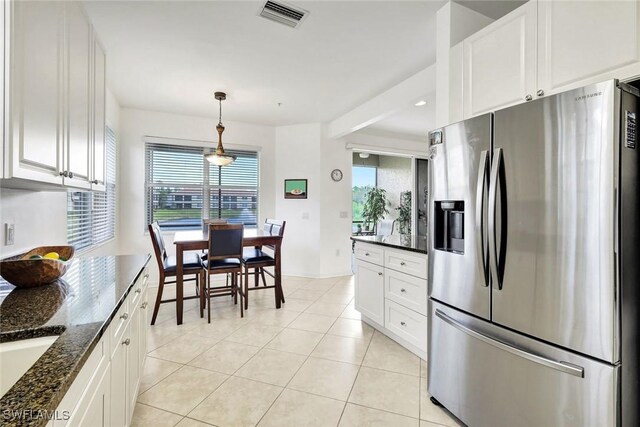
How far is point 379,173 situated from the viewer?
842 cm

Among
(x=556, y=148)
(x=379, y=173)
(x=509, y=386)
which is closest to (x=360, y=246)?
(x=509, y=386)

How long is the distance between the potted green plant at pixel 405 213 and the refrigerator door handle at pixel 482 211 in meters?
5.99

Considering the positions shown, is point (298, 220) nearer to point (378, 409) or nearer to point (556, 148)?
point (378, 409)

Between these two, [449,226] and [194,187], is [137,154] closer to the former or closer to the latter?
[194,187]

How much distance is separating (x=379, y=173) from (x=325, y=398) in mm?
7081

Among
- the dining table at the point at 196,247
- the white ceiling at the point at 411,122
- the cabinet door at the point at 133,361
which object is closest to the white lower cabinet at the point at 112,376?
the cabinet door at the point at 133,361

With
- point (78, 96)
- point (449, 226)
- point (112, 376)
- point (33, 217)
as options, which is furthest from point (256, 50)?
point (112, 376)

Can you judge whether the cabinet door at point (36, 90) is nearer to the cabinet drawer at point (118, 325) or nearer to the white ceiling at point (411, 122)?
the cabinet drawer at point (118, 325)

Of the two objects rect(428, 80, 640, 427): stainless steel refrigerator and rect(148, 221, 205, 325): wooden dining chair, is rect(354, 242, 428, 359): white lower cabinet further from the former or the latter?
rect(148, 221, 205, 325): wooden dining chair

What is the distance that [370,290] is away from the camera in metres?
3.02

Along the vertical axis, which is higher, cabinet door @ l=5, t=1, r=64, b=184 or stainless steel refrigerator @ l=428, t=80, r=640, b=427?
cabinet door @ l=5, t=1, r=64, b=184

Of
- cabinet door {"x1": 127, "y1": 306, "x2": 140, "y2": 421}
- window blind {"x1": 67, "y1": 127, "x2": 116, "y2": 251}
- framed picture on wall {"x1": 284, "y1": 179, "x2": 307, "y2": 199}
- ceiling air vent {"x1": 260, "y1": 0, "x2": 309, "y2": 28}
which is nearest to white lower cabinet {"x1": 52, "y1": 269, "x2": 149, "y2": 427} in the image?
cabinet door {"x1": 127, "y1": 306, "x2": 140, "y2": 421}

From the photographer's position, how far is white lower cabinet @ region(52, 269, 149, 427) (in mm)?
816

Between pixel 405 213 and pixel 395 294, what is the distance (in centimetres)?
510
